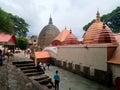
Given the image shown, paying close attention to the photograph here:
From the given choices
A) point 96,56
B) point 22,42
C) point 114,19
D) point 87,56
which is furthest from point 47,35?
point 96,56

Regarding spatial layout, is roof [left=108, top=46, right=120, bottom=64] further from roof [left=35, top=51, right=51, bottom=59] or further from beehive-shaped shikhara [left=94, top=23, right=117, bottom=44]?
roof [left=35, top=51, right=51, bottom=59]

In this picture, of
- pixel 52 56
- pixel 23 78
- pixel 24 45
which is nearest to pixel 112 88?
pixel 23 78

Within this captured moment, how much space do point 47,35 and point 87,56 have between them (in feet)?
99.1

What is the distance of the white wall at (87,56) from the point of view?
1908 centimetres

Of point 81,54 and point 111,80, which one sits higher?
point 81,54

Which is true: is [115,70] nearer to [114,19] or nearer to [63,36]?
[63,36]

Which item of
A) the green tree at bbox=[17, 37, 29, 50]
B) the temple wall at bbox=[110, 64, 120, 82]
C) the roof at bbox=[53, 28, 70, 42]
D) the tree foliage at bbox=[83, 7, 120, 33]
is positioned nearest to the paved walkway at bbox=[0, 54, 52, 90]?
the temple wall at bbox=[110, 64, 120, 82]

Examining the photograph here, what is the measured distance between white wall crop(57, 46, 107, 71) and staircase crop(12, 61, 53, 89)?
21.6ft

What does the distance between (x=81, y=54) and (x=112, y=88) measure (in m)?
7.69

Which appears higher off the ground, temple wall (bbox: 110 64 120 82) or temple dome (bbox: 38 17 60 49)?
temple dome (bbox: 38 17 60 49)

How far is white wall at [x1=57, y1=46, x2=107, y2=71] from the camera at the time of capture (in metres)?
19.1

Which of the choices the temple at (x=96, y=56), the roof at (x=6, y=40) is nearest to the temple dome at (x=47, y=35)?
the temple at (x=96, y=56)

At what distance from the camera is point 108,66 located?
1809 centimetres

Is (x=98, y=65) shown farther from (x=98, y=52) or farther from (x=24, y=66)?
(x=24, y=66)
